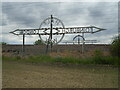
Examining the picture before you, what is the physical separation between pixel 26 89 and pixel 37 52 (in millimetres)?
18204

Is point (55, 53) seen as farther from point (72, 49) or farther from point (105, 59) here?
point (105, 59)

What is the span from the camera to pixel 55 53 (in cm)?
2522

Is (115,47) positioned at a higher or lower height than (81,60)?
higher

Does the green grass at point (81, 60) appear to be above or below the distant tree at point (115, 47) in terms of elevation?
below

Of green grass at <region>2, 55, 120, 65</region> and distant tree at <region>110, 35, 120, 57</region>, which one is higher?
distant tree at <region>110, 35, 120, 57</region>

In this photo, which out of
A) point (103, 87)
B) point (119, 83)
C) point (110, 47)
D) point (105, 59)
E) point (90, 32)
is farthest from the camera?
point (90, 32)

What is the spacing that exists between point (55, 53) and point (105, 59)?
5.64m

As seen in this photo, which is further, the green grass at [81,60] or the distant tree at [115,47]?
the distant tree at [115,47]

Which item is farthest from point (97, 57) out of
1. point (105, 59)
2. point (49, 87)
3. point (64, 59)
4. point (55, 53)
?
point (49, 87)

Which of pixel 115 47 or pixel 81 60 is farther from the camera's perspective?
pixel 81 60

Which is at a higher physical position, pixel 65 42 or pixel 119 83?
pixel 65 42

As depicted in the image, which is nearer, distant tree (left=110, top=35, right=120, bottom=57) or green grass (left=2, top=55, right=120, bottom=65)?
green grass (left=2, top=55, right=120, bottom=65)

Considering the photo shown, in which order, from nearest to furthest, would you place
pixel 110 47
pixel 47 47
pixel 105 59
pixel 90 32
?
1. pixel 105 59
2. pixel 110 47
3. pixel 90 32
4. pixel 47 47

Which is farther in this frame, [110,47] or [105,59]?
[110,47]
